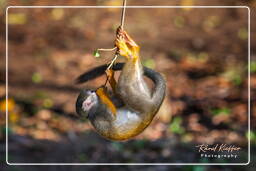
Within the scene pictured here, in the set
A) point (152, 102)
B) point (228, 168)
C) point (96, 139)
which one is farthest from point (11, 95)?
point (152, 102)

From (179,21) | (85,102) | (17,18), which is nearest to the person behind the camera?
(85,102)

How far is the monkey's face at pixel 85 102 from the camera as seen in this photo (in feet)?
6.92

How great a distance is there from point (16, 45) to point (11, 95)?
119 cm

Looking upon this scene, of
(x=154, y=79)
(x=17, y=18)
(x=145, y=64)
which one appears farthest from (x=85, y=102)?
(x=17, y=18)

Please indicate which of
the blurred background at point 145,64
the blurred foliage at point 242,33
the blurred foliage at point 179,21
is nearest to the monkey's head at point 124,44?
the blurred background at point 145,64

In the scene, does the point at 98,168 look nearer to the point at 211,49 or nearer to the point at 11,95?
the point at 11,95

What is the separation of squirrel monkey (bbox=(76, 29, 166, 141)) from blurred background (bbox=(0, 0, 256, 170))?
2703mm

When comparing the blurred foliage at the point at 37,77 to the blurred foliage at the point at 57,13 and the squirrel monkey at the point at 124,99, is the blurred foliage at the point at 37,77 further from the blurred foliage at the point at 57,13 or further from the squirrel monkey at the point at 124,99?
the squirrel monkey at the point at 124,99

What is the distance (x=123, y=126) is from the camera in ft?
7.15

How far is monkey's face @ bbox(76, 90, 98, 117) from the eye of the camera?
2.11 meters

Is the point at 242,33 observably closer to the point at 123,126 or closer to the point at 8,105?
the point at 8,105

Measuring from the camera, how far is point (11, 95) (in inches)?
236

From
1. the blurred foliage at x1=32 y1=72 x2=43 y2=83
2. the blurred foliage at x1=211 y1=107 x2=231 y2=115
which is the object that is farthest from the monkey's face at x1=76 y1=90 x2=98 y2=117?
the blurred foliage at x1=32 y1=72 x2=43 y2=83

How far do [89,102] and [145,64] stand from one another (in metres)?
4.28
